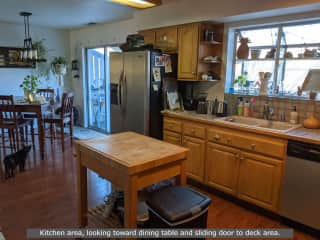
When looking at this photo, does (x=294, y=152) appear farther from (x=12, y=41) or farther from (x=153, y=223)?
(x=12, y=41)

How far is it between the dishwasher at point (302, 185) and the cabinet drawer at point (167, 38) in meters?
2.03

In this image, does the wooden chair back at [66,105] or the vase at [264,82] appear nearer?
the vase at [264,82]

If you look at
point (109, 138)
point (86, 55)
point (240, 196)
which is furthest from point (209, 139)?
point (86, 55)

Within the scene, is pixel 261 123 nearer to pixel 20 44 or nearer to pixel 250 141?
pixel 250 141

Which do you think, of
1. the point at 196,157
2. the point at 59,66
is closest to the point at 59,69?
the point at 59,66

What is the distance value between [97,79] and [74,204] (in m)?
3.87

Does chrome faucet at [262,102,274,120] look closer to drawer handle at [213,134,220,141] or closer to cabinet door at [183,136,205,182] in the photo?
drawer handle at [213,134,220,141]

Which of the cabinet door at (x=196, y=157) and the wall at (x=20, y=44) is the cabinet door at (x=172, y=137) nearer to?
the cabinet door at (x=196, y=157)

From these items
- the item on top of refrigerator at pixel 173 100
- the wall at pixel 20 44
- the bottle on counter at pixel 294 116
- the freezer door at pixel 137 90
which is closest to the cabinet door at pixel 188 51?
the item on top of refrigerator at pixel 173 100

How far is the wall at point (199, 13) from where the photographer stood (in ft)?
8.51

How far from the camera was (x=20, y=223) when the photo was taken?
2.38 metres

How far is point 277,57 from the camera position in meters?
3.05

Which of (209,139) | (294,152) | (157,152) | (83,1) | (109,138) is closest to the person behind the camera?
(157,152)

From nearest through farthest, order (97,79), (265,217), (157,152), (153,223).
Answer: (153,223), (157,152), (265,217), (97,79)
